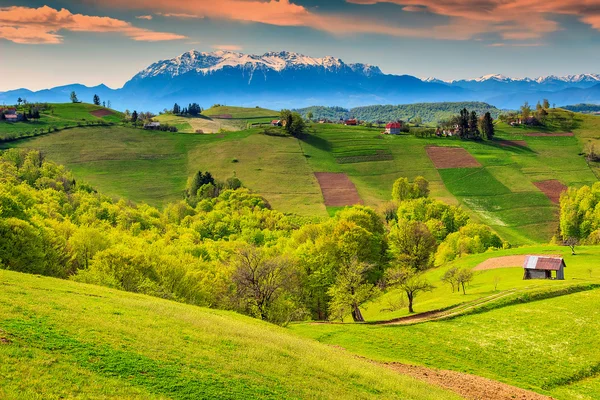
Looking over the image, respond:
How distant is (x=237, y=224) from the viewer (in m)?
131

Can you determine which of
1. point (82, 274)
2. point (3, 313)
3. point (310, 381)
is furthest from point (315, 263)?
point (3, 313)

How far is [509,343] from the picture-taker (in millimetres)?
45375

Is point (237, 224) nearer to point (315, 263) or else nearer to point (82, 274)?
point (315, 263)

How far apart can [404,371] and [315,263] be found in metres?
38.6

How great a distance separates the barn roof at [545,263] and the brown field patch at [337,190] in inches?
3565

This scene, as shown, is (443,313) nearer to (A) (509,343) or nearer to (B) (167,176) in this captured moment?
(A) (509,343)

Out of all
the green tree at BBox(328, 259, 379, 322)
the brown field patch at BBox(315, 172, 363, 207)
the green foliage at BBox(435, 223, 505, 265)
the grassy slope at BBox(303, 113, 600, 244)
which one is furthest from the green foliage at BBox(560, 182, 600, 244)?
the green tree at BBox(328, 259, 379, 322)

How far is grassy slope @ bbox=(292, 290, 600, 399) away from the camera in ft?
130

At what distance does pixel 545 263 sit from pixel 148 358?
202 feet

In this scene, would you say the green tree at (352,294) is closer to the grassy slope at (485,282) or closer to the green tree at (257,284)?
the grassy slope at (485,282)

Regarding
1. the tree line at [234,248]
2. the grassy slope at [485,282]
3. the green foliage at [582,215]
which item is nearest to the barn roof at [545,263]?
the grassy slope at [485,282]

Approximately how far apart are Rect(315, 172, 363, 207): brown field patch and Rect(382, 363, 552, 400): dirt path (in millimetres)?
121263

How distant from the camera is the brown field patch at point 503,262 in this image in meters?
79.2

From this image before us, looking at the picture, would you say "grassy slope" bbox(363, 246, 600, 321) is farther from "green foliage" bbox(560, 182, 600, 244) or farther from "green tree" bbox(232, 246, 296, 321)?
"green foliage" bbox(560, 182, 600, 244)
